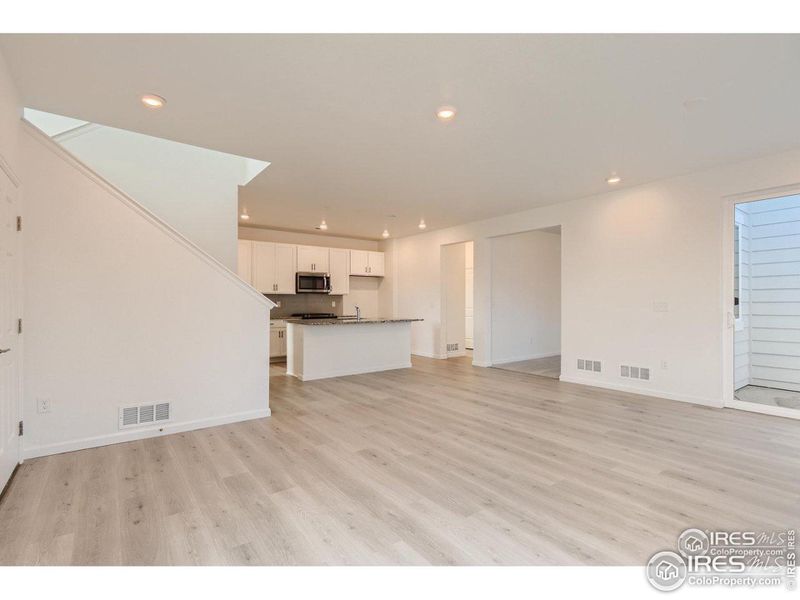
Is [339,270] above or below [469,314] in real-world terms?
above

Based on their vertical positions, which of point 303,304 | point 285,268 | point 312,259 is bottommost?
point 303,304

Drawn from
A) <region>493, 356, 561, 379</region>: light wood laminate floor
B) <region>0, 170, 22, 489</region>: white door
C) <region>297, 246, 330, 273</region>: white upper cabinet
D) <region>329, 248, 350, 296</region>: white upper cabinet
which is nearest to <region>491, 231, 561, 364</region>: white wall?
<region>493, 356, 561, 379</region>: light wood laminate floor

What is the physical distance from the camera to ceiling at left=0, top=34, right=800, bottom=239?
7.04 ft

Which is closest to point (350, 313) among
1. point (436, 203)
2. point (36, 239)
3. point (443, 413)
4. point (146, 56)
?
point (436, 203)

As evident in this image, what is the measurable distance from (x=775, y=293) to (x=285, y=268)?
755cm

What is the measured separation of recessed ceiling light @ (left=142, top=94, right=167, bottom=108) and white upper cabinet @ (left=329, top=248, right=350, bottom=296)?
5.48 meters

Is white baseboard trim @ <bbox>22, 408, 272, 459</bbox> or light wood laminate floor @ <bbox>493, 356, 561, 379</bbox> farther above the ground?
white baseboard trim @ <bbox>22, 408, 272, 459</bbox>

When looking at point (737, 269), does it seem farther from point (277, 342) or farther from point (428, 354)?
point (277, 342)

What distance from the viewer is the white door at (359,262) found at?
8.63 metres

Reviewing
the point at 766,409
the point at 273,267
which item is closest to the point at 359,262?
the point at 273,267

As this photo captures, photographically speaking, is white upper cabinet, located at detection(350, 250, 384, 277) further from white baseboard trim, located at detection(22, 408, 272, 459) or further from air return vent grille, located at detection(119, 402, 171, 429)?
air return vent grille, located at detection(119, 402, 171, 429)

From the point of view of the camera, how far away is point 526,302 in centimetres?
770
